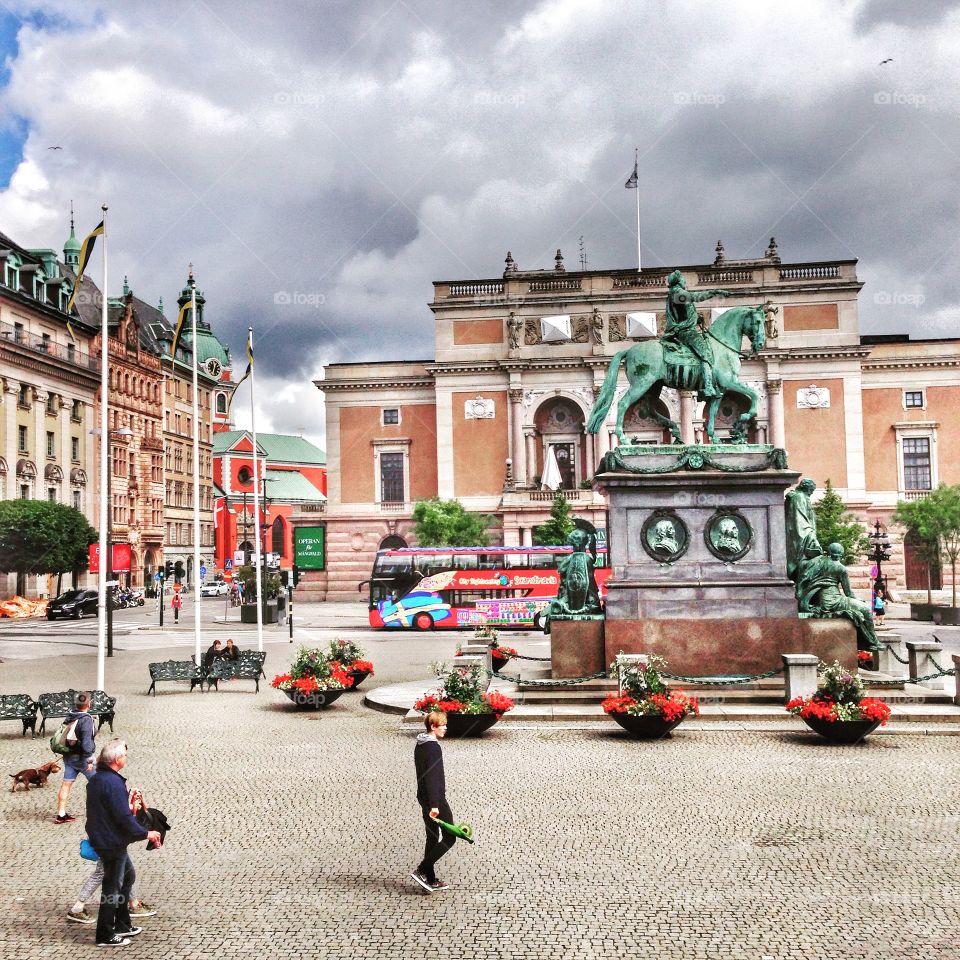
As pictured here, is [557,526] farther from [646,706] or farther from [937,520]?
[646,706]

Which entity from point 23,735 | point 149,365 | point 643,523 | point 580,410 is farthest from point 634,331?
point 23,735

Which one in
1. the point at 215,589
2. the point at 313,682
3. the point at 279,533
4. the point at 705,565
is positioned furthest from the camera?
the point at 279,533

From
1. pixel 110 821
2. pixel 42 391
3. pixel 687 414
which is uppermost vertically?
pixel 42 391

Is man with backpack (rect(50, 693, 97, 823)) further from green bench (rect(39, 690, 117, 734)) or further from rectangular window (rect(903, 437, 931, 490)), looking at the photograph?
rectangular window (rect(903, 437, 931, 490))

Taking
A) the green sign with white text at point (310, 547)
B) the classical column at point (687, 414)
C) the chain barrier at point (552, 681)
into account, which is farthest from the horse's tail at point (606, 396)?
the green sign with white text at point (310, 547)

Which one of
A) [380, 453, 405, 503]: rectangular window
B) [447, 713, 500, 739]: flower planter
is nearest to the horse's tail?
[447, 713, 500, 739]: flower planter

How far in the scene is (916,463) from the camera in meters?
69.4

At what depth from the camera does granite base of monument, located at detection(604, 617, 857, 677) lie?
792 inches

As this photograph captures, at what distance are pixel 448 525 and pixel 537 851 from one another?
54.6 m

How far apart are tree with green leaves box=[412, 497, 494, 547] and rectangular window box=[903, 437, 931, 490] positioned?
27.6 metres

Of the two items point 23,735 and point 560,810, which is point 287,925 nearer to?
point 560,810

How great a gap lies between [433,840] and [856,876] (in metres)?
3.81

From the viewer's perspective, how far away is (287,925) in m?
8.38

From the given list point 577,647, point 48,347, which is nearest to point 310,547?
point 48,347
